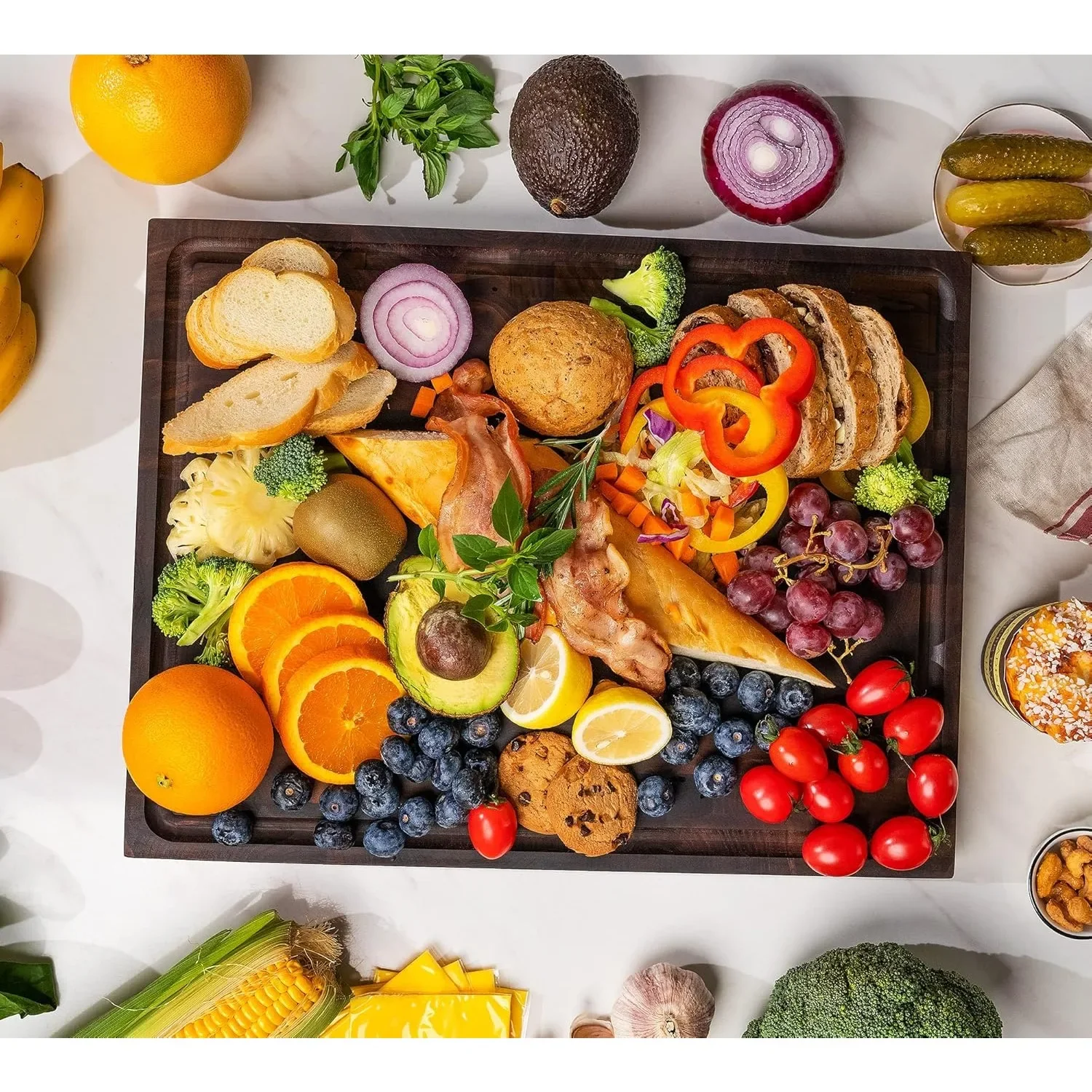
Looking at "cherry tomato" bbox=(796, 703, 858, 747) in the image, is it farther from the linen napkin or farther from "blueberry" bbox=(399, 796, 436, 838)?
"blueberry" bbox=(399, 796, 436, 838)

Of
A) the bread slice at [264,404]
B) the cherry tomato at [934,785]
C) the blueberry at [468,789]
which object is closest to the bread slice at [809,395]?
the cherry tomato at [934,785]

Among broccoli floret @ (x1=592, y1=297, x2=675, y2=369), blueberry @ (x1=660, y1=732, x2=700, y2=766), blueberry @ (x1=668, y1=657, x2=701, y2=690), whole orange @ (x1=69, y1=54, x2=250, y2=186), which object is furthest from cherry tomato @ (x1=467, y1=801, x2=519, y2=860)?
whole orange @ (x1=69, y1=54, x2=250, y2=186)

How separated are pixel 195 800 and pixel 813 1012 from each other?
5.77ft

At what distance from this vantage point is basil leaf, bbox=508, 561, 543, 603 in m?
2.25

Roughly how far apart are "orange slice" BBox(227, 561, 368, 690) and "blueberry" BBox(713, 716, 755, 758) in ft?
3.44

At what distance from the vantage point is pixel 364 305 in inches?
103

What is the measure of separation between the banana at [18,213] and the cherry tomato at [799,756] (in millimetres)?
2548

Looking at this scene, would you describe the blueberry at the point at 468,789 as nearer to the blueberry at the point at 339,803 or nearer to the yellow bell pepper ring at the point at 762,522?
the blueberry at the point at 339,803

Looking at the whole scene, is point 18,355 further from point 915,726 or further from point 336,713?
point 915,726

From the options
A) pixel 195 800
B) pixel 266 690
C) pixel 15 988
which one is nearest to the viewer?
pixel 195 800

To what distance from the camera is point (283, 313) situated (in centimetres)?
248

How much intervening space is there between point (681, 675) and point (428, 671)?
701 mm
